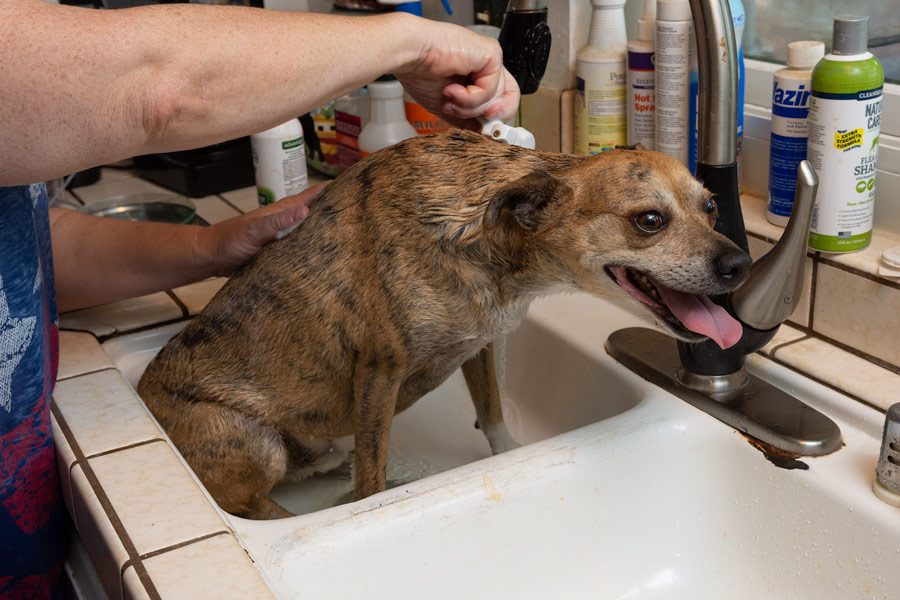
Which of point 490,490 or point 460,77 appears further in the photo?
point 460,77

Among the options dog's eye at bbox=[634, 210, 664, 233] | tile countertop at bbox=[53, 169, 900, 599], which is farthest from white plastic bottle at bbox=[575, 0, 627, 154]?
dog's eye at bbox=[634, 210, 664, 233]

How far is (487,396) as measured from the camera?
1.27 metres

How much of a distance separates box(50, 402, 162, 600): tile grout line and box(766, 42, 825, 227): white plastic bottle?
806 mm

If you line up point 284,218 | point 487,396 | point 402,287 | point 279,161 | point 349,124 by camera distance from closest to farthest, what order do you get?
1. point 402,287
2. point 284,218
3. point 487,396
4. point 279,161
5. point 349,124

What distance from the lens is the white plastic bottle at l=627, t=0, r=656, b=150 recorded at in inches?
51.9

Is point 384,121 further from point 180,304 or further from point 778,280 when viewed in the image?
point 778,280

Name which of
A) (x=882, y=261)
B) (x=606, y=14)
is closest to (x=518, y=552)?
(x=882, y=261)

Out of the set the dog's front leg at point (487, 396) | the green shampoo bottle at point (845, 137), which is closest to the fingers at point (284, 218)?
the dog's front leg at point (487, 396)

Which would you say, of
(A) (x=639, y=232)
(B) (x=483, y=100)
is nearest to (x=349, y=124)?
(B) (x=483, y=100)

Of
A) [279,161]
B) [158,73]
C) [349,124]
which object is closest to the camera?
[158,73]

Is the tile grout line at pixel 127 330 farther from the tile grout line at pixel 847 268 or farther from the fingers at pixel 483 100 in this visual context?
the tile grout line at pixel 847 268

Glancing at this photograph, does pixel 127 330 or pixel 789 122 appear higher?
pixel 789 122

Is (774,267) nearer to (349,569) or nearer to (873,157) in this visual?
(873,157)

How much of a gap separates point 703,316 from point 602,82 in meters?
0.56
